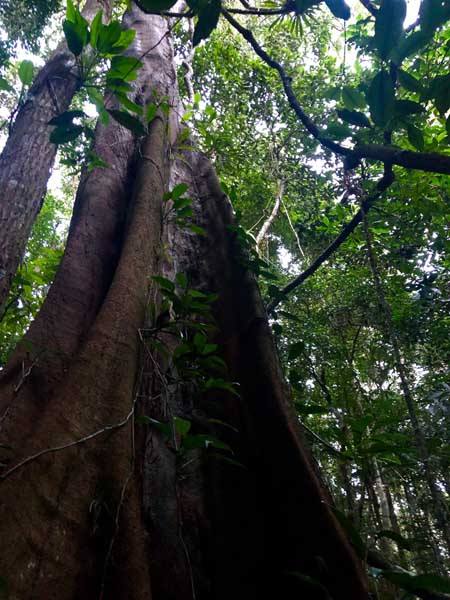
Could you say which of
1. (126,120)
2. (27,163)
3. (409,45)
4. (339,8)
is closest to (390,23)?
(409,45)

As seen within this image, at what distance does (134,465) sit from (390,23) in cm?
138

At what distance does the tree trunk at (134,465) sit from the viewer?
954 millimetres

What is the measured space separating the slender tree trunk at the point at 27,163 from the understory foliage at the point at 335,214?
18cm

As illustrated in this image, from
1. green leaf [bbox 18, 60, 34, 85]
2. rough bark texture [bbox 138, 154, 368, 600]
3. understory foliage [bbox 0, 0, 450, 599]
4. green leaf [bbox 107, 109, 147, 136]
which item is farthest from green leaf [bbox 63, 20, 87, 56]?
rough bark texture [bbox 138, 154, 368, 600]

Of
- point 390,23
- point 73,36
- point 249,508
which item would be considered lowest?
point 249,508

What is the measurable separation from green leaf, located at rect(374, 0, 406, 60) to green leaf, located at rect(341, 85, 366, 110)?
514mm

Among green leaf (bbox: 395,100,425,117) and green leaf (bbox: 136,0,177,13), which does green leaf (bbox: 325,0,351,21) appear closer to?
green leaf (bbox: 395,100,425,117)

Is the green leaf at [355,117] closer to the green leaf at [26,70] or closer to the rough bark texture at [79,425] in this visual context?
the rough bark texture at [79,425]

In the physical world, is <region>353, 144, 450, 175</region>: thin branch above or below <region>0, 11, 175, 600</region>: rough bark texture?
above

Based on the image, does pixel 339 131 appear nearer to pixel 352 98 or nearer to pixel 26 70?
pixel 352 98

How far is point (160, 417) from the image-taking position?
1.66 m

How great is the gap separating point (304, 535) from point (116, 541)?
589 millimetres

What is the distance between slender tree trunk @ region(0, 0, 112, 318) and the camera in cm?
201

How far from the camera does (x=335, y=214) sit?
4.08 m
